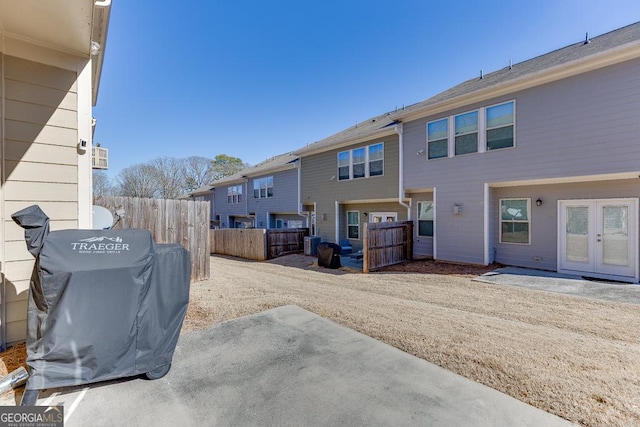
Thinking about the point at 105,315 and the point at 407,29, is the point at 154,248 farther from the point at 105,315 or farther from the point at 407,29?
the point at 407,29

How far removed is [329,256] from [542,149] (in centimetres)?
750

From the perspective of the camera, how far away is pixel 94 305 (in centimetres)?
245

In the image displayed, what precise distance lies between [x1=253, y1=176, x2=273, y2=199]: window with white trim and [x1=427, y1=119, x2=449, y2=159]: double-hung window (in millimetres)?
11240

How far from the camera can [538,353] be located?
343 centimetres

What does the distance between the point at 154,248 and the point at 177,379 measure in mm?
1345

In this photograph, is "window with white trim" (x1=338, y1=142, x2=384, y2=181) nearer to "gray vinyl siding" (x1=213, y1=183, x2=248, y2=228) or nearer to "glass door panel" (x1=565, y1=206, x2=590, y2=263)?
"glass door panel" (x1=565, y1=206, x2=590, y2=263)

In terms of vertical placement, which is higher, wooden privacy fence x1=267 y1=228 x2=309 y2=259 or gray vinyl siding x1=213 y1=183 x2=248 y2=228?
gray vinyl siding x1=213 y1=183 x2=248 y2=228

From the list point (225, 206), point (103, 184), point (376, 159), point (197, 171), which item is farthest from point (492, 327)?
point (197, 171)

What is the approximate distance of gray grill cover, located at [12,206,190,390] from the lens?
2330 mm

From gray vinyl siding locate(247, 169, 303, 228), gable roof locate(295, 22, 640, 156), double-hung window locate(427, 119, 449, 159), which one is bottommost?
gray vinyl siding locate(247, 169, 303, 228)

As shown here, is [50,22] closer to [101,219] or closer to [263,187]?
[101,219]

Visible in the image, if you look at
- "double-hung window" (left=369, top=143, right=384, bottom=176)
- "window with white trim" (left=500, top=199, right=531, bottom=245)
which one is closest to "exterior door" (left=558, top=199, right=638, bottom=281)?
"window with white trim" (left=500, top=199, right=531, bottom=245)

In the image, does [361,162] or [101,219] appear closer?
[101,219]


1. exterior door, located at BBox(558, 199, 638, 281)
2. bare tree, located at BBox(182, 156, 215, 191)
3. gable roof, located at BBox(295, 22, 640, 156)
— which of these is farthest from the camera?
bare tree, located at BBox(182, 156, 215, 191)
